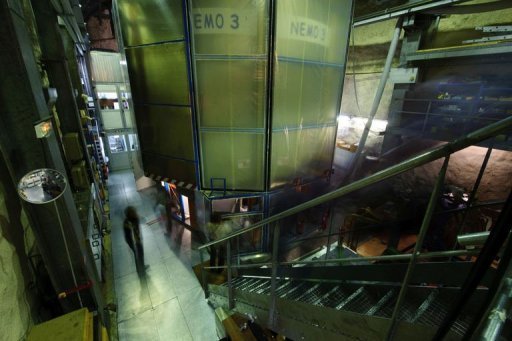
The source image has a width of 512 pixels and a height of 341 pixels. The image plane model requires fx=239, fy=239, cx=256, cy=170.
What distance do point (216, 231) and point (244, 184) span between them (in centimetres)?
171

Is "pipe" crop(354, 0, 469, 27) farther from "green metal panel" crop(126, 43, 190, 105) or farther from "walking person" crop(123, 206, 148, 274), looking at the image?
"walking person" crop(123, 206, 148, 274)

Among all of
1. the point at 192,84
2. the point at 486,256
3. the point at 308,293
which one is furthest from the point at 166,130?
the point at 486,256

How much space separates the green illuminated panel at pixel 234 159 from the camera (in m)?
6.43

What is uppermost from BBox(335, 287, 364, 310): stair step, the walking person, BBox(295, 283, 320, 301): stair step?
BBox(335, 287, 364, 310): stair step

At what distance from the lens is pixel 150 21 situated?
6.09m

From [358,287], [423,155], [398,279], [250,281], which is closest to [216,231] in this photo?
[250,281]

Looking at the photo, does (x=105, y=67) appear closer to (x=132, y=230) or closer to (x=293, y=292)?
(x=132, y=230)

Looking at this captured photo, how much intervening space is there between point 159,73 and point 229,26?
228 cm

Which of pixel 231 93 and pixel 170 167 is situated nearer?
pixel 231 93

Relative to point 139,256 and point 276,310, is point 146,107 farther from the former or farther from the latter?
point 276,310

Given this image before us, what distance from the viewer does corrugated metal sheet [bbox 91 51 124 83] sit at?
11773mm

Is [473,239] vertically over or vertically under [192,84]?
under

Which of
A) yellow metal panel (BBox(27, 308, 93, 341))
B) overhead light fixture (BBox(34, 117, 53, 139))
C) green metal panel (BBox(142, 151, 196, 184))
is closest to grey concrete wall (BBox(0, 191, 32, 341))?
yellow metal panel (BBox(27, 308, 93, 341))

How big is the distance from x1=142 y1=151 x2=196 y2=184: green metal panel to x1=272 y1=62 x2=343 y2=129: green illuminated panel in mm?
2736
